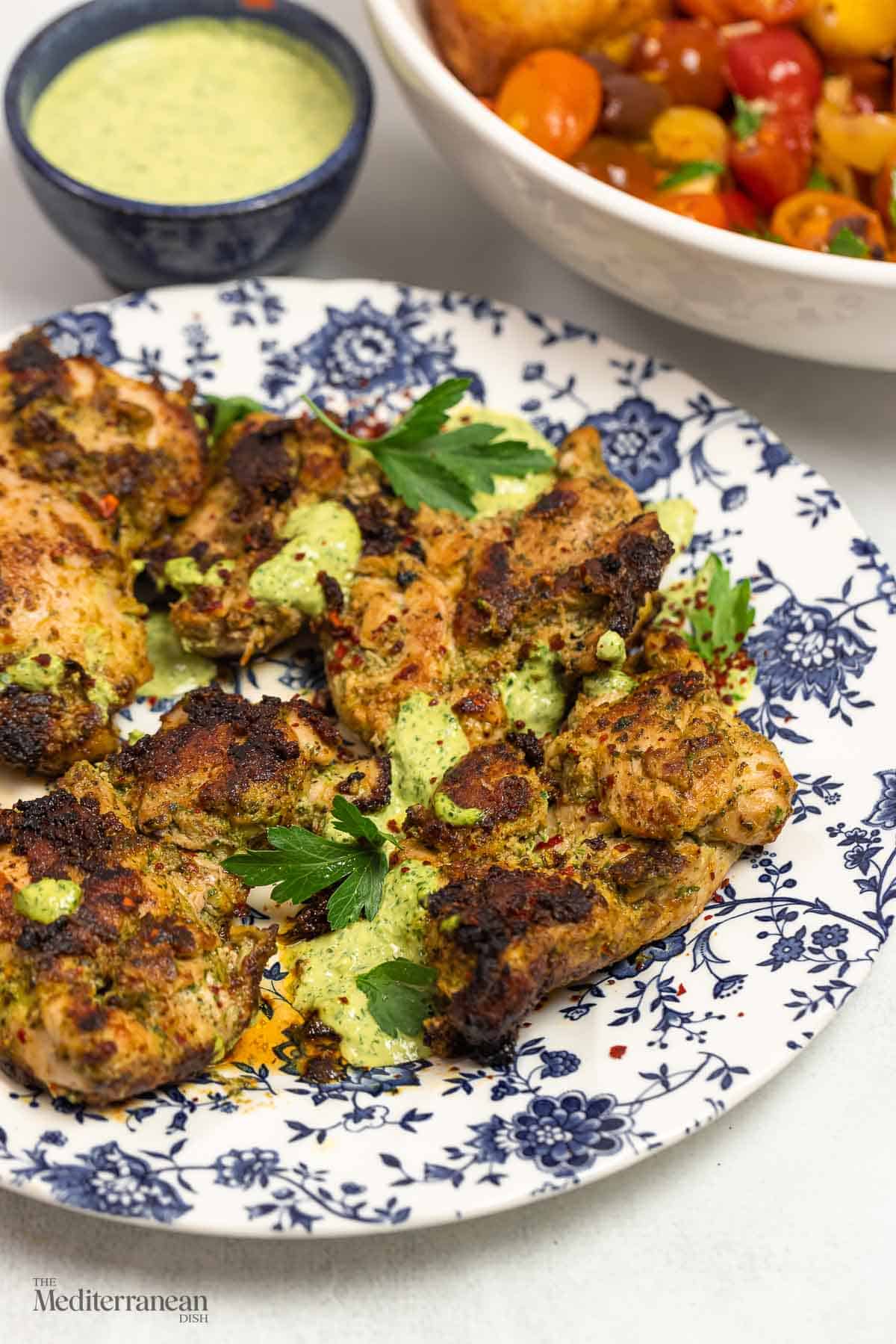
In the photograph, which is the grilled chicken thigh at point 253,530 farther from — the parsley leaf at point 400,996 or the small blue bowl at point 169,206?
the parsley leaf at point 400,996

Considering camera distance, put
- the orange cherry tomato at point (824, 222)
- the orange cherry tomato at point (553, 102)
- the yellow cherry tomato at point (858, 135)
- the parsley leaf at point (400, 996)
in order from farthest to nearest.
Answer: the yellow cherry tomato at point (858, 135)
the orange cherry tomato at point (553, 102)
the orange cherry tomato at point (824, 222)
the parsley leaf at point (400, 996)

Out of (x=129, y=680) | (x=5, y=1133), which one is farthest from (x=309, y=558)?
(x=5, y=1133)

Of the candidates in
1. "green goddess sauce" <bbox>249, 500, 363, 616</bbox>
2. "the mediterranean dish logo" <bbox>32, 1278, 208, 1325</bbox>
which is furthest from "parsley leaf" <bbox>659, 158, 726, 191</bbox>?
"the mediterranean dish logo" <bbox>32, 1278, 208, 1325</bbox>

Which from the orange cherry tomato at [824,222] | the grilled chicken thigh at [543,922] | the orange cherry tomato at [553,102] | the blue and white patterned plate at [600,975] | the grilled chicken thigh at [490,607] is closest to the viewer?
the blue and white patterned plate at [600,975]

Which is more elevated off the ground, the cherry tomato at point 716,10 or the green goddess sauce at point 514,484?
the cherry tomato at point 716,10

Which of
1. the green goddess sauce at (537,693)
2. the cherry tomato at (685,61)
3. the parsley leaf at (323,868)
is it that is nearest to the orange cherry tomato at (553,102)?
the cherry tomato at (685,61)

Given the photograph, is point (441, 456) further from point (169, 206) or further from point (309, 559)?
point (169, 206)
